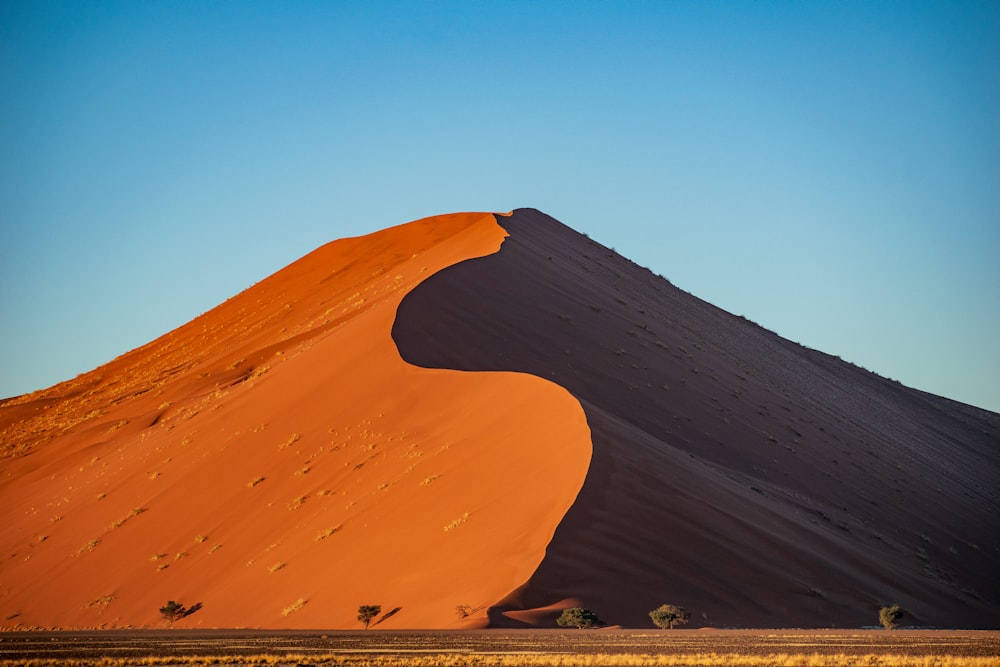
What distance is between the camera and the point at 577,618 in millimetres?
20875

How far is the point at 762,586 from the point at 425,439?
30.7 ft

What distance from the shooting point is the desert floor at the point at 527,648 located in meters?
16.0

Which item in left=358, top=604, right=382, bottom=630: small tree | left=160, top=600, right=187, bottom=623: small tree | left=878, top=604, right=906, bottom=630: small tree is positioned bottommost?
left=878, top=604, right=906, bottom=630: small tree

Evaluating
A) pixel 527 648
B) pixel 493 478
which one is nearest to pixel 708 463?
pixel 493 478

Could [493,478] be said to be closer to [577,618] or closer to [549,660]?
[577,618]

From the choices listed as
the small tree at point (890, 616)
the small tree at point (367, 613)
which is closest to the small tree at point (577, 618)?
the small tree at point (367, 613)

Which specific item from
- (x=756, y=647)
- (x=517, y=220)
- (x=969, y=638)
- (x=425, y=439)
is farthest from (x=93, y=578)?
(x=517, y=220)

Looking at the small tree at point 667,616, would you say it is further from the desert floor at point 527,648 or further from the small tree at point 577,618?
the small tree at point 577,618

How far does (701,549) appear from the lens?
24.4 meters

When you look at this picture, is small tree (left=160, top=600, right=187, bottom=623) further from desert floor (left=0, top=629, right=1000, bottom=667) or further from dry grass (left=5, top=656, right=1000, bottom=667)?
dry grass (left=5, top=656, right=1000, bottom=667)

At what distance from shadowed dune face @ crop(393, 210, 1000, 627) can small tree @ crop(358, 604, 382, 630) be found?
2.98 meters

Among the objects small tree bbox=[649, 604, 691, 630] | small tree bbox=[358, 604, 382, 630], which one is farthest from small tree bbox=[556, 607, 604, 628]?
small tree bbox=[358, 604, 382, 630]

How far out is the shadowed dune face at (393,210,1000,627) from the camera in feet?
76.8

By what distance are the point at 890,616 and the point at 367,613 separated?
10.4 m
